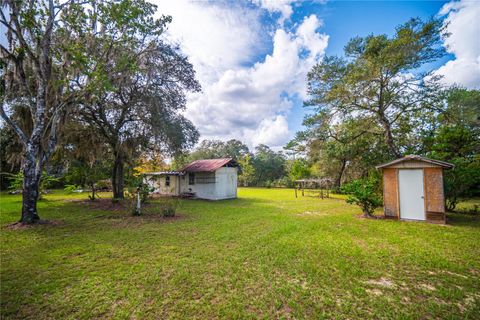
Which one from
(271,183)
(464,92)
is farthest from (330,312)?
(271,183)

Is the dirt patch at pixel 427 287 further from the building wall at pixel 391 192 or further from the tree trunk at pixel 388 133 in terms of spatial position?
the tree trunk at pixel 388 133

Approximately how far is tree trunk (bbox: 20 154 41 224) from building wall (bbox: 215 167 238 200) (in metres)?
9.80

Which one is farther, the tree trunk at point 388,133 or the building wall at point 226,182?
the building wall at point 226,182

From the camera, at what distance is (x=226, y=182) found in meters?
16.3

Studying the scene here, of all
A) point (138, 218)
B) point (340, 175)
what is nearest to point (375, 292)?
point (138, 218)

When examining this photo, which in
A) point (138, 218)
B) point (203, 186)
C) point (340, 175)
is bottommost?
point (138, 218)

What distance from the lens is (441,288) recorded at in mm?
3209

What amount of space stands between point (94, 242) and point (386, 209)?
10533 millimetres

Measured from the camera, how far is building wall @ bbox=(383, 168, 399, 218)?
8234 millimetres

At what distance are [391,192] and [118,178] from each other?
15.5 m

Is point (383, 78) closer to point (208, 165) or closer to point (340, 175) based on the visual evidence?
point (208, 165)

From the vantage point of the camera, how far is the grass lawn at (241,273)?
2.73 m

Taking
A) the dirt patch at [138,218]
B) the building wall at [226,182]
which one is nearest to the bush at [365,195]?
the dirt patch at [138,218]

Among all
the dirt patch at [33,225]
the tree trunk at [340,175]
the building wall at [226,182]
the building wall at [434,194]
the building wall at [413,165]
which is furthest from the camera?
the tree trunk at [340,175]
